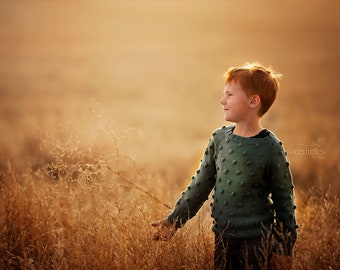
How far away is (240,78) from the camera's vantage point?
325 cm

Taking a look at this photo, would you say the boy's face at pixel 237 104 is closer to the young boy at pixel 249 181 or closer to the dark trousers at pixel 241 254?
the young boy at pixel 249 181

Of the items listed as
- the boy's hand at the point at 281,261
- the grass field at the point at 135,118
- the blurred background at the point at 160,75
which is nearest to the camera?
the boy's hand at the point at 281,261

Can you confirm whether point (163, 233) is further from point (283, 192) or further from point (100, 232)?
point (283, 192)

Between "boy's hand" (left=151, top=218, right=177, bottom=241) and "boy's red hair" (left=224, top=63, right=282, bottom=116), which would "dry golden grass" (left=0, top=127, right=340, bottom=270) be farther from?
"boy's red hair" (left=224, top=63, right=282, bottom=116)

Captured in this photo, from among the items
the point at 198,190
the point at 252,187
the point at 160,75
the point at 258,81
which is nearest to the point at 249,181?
the point at 252,187

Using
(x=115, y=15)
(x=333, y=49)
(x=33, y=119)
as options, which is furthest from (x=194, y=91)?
(x=115, y=15)

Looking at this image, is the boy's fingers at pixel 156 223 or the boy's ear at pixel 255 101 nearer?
the boy's ear at pixel 255 101

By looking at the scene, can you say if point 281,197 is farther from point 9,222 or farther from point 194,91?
point 194,91

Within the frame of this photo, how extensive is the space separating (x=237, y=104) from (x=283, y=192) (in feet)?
1.63

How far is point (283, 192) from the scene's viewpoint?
10.5 feet

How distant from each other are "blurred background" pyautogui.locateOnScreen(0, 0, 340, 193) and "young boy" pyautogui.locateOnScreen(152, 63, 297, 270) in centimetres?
106

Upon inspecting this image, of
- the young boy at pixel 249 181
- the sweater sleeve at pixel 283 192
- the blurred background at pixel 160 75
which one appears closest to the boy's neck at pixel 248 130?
the young boy at pixel 249 181

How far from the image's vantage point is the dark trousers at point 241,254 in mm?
3203

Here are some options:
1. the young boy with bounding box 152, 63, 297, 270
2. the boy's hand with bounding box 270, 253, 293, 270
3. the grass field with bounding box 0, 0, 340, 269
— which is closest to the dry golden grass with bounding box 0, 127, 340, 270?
the grass field with bounding box 0, 0, 340, 269
